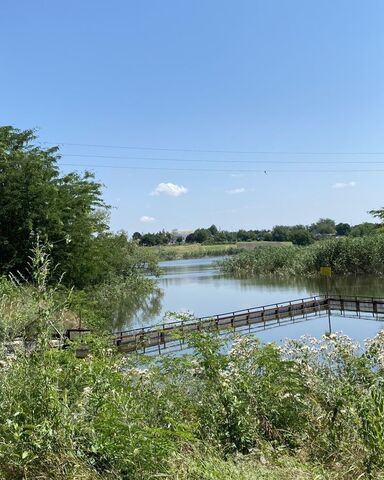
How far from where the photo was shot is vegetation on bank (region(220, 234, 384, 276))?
165 feet

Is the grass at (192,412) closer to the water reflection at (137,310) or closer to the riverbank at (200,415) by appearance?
the riverbank at (200,415)

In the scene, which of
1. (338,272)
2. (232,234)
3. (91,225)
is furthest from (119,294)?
(232,234)

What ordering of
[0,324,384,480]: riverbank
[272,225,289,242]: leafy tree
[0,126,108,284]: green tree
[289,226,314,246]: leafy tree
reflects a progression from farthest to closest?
1. [272,225,289,242]: leafy tree
2. [289,226,314,246]: leafy tree
3. [0,126,108,284]: green tree
4. [0,324,384,480]: riverbank

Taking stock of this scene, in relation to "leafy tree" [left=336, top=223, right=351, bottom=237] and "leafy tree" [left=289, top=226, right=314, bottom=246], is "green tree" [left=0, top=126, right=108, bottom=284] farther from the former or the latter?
"leafy tree" [left=336, top=223, right=351, bottom=237]

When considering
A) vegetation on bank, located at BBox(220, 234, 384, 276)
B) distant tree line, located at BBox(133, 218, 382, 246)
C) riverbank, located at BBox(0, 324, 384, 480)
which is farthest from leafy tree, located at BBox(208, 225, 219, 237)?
riverbank, located at BBox(0, 324, 384, 480)

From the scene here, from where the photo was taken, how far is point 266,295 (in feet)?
124

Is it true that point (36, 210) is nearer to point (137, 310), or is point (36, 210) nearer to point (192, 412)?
point (137, 310)

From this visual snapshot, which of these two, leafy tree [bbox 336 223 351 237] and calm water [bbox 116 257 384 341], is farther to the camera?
leafy tree [bbox 336 223 351 237]

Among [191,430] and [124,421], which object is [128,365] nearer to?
[191,430]

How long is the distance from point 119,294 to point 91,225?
1652 centimetres

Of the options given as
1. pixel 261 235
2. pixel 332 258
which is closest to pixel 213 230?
pixel 261 235

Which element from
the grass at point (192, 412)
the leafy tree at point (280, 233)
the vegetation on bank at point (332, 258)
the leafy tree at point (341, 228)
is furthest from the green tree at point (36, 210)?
the leafy tree at point (341, 228)

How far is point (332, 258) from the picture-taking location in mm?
52250

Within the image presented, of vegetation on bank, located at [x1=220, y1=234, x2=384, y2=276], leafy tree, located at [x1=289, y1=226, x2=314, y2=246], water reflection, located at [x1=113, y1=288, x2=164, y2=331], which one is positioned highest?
leafy tree, located at [x1=289, y1=226, x2=314, y2=246]
